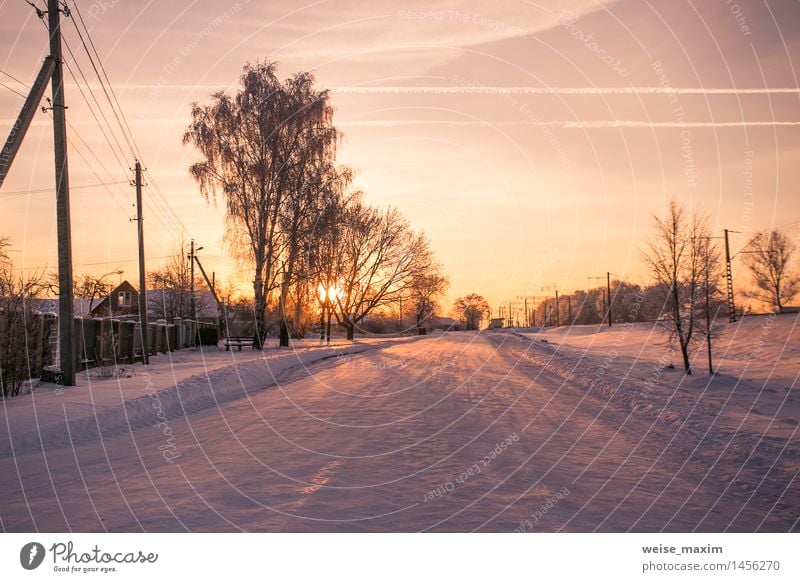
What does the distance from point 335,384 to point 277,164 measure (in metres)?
19.9

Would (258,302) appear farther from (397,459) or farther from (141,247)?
(397,459)

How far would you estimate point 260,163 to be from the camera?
3281 centimetres

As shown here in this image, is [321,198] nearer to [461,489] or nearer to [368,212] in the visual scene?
[368,212]

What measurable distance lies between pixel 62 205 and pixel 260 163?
18.8 m

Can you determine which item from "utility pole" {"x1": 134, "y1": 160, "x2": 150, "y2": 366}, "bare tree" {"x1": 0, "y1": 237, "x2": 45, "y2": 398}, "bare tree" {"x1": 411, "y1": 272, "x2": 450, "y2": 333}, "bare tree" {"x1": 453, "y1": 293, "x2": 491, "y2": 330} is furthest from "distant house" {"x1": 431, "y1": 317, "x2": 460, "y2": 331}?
"bare tree" {"x1": 0, "y1": 237, "x2": 45, "y2": 398}

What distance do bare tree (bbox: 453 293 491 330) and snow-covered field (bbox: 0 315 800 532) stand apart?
167 metres

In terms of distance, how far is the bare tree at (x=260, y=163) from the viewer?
32.5 meters

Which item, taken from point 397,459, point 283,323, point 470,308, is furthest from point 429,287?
point 470,308

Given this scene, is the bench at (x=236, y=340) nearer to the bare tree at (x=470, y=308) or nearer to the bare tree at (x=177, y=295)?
the bare tree at (x=177, y=295)

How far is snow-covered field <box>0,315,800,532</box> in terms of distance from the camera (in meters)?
4.80

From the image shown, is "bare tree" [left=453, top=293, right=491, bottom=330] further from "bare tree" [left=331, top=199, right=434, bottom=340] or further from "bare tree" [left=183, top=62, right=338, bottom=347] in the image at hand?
"bare tree" [left=183, top=62, right=338, bottom=347]
